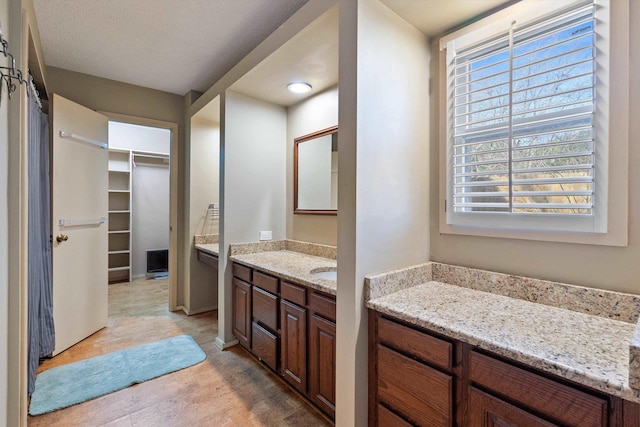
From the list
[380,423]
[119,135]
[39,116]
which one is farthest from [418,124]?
[119,135]

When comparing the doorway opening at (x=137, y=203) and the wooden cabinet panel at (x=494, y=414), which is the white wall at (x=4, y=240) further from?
the doorway opening at (x=137, y=203)

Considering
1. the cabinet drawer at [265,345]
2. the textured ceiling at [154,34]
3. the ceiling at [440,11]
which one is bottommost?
the cabinet drawer at [265,345]

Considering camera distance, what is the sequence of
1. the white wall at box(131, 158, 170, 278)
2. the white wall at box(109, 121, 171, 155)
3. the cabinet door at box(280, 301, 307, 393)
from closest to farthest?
the cabinet door at box(280, 301, 307, 393) → the white wall at box(109, 121, 171, 155) → the white wall at box(131, 158, 170, 278)

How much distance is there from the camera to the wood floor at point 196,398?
1.75m

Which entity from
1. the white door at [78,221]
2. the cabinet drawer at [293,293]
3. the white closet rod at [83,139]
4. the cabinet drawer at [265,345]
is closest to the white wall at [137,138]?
the white closet rod at [83,139]

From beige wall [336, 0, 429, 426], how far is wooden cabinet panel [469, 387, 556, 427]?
507 mm

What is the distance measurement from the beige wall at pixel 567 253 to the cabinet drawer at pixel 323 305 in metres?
0.67

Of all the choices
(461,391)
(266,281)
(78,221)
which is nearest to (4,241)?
(266,281)

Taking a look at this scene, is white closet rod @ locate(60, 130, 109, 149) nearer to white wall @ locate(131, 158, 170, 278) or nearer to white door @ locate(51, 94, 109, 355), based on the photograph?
white door @ locate(51, 94, 109, 355)

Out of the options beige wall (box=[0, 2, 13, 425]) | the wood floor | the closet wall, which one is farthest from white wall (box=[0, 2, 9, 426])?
the closet wall

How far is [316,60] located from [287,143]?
107cm

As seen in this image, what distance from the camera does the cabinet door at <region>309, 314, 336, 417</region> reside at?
1.65 m

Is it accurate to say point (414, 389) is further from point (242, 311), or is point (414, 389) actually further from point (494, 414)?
point (242, 311)

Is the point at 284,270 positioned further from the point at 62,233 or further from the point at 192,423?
the point at 62,233
